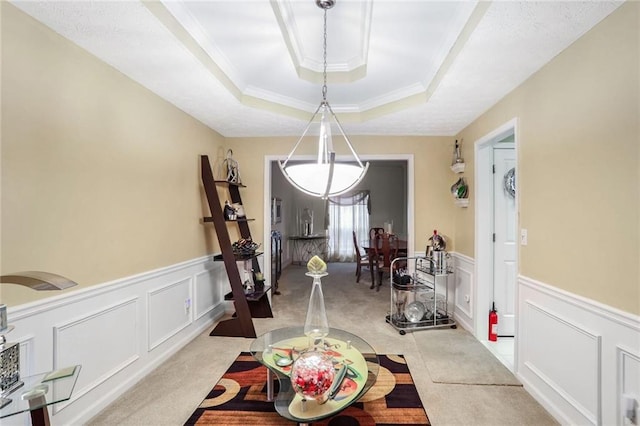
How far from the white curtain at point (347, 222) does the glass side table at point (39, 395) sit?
717 centimetres

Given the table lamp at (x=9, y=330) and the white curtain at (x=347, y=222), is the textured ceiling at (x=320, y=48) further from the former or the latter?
the white curtain at (x=347, y=222)

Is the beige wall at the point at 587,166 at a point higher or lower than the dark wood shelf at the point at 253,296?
higher

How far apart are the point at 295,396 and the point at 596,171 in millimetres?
2025

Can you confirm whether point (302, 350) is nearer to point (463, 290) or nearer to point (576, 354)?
point (576, 354)

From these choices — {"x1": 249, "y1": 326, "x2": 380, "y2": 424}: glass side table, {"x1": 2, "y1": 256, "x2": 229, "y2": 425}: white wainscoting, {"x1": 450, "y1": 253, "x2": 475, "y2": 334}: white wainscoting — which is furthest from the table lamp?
{"x1": 450, "y1": 253, "x2": 475, "y2": 334}: white wainscoting

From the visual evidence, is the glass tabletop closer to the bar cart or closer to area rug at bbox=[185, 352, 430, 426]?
area rug at bbox=[185, 352, 430, 426]

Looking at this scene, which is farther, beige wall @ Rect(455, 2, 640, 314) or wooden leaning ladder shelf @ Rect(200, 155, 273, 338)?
wooden leaning ladder shelf @ Rect(200, 155, 273, 338)

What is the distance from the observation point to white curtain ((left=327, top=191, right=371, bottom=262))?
829cm

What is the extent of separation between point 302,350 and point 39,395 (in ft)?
4.22

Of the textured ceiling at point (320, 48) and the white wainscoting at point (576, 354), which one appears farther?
the textured ceiling at point (320, 48)

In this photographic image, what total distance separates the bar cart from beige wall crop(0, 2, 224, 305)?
2.50 meters

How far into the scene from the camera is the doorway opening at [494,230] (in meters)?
3.19

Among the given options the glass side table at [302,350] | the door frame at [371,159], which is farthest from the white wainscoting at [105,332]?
the door frame at [371,159]

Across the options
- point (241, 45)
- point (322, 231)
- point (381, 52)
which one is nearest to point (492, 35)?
point (381, 52)
